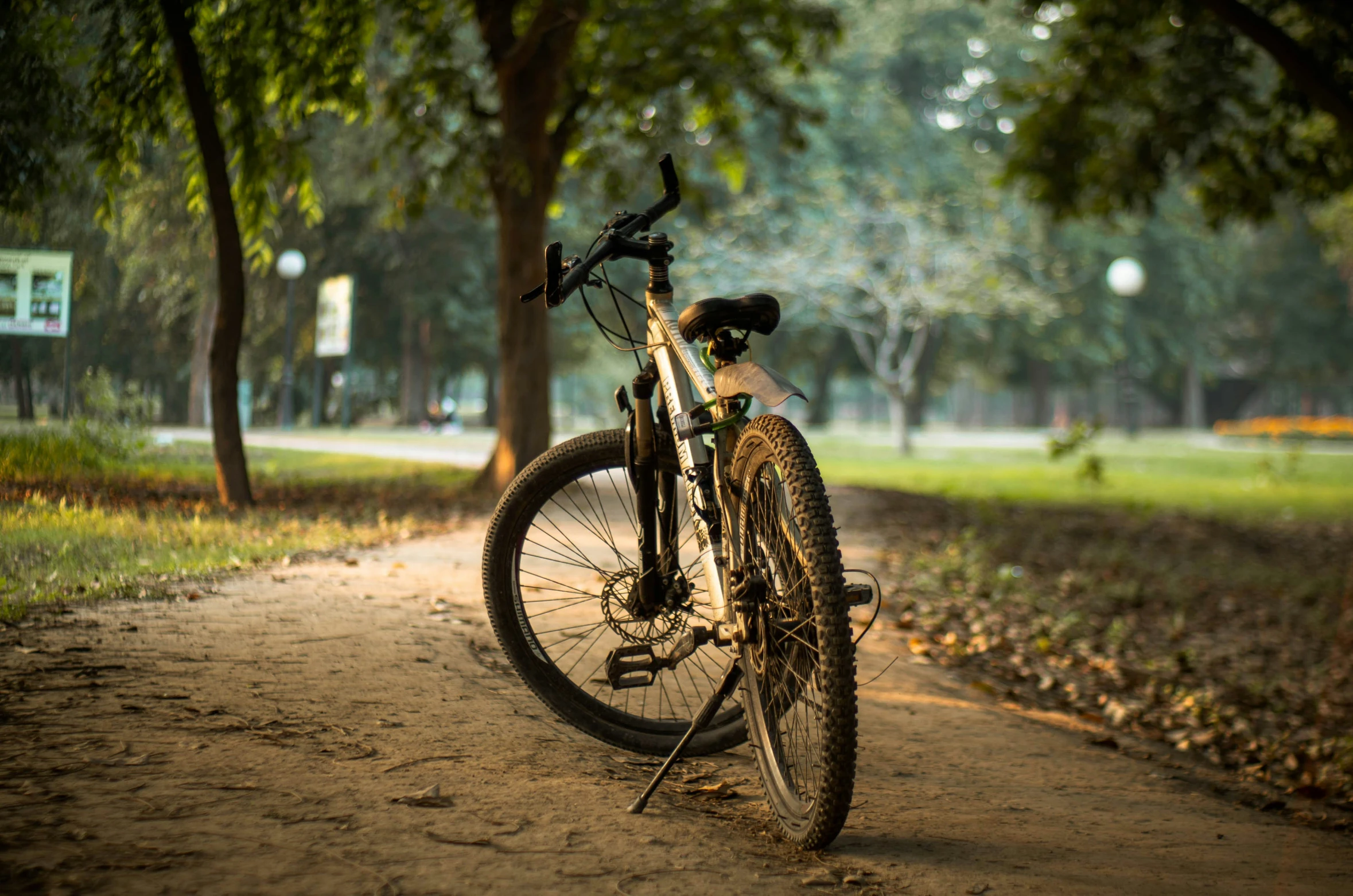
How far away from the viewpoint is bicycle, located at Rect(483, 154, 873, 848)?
99.8 inches

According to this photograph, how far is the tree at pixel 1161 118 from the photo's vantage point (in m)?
11.4

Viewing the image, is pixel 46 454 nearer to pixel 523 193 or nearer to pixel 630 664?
pixel 630 664

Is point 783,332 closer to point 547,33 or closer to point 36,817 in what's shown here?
point 547,33

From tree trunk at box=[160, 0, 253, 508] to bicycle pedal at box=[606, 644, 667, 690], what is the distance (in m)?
3.28

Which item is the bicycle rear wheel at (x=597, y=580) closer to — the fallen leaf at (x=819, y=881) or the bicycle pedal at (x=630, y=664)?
the bicycle pedal at (x=630, y=664)

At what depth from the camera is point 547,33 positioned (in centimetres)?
988

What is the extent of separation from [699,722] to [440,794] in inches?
26.0

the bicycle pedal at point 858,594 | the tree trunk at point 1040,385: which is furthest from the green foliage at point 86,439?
the tree trunk at point 1040,385

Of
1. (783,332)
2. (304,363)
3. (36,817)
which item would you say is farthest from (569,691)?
(783,332)

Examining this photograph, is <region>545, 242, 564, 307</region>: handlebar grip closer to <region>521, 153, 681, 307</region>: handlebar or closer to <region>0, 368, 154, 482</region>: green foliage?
<region>521, 153, 681, 307</region>: handlebar

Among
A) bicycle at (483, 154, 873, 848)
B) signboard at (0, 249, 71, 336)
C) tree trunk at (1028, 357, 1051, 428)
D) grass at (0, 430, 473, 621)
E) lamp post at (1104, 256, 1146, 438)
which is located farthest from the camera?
tree trunk at (1028, 357, 1051, 428)

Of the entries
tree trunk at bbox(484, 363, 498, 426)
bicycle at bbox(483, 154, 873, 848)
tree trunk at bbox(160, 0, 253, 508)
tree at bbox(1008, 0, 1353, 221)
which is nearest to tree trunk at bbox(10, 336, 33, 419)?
tree trunk at bbox(160, 0, 253, 508)

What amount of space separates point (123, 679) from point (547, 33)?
25.8 ft

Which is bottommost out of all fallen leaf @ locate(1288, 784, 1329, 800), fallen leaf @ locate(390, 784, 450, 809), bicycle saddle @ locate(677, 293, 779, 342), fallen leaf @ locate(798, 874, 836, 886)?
fallen leaf @ locate(1288, 784, 1329, 800)
